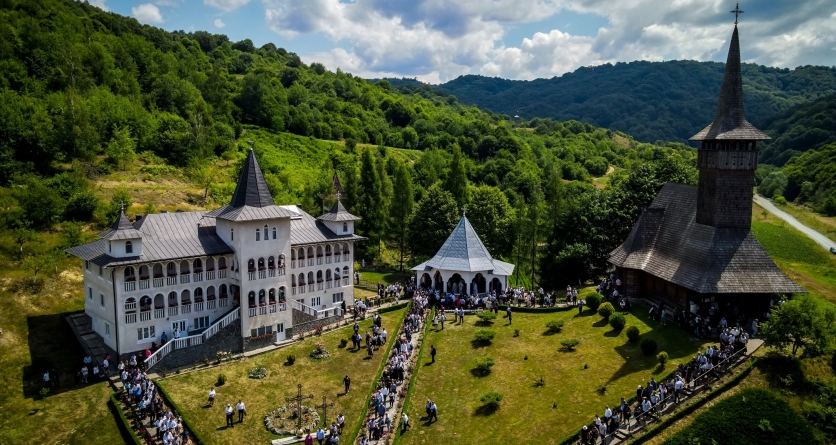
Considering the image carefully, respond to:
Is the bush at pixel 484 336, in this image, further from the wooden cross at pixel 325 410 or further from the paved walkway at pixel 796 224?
the paved walkway at pixel 796 224

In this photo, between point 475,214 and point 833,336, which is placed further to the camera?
point 475,214

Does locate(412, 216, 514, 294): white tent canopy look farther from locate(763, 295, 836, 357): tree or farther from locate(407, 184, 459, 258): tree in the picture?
locate(763, 295, 836, 357): tree

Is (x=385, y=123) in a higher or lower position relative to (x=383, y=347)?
higher

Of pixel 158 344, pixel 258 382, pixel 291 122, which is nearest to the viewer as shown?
pixel 258 382

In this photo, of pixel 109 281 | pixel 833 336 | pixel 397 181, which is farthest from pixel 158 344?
pixel 833 336

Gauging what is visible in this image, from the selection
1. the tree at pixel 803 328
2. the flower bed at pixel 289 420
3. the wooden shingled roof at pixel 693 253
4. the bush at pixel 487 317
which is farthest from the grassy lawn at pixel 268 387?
the tree at pixel 803 328

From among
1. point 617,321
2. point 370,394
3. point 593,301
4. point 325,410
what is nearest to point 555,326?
point 593,301

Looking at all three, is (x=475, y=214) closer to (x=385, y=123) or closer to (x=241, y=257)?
(x=241, y=257)
